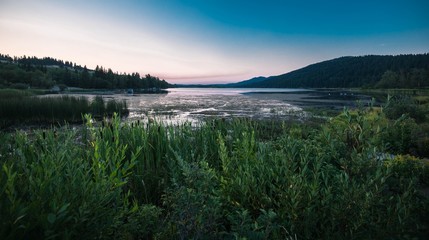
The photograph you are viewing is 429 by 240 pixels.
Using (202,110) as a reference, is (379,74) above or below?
above

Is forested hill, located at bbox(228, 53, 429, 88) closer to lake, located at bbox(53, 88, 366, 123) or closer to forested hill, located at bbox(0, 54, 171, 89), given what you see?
lake, located at bbox(53, 88, 366, 123)

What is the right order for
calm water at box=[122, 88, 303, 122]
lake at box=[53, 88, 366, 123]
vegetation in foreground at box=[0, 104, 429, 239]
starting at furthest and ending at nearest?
1. lake at box=[53, 88, 366, 123]
2. calm water at box=[122, 88, 303, 122]
3. vegetation in foreground at box=[0, 104, 429, 239]

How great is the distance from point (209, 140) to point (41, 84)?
10857cm

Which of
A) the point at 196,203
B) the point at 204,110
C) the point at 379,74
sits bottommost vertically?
the point at 204,110

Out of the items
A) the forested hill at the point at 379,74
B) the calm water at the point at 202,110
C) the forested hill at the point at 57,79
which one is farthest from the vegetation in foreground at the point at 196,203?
the forested hill at the point at 379,74

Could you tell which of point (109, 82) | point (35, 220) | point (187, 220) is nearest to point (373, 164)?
point (187, 220)

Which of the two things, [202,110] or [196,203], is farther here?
[202,110]

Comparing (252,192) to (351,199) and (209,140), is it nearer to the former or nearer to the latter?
(351,199)

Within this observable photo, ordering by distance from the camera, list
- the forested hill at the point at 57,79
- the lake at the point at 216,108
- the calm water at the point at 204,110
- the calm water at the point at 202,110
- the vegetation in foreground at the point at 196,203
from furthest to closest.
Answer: the forested hill at the point at 57,79 → the lake at the point at 216,108 → the calm water at the point at 204,110 → the calm water at the point at 202,110 → the vegetation in foreground at the point at 196,203

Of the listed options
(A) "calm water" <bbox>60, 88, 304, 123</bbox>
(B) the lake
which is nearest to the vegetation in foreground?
(A) "calm water" <bbox>60, 88, 304, 123</bbox>

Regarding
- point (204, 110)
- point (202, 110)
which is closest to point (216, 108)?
point (204, 110)

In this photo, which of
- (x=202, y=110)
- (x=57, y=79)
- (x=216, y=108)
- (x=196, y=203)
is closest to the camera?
(x=196, y=203)

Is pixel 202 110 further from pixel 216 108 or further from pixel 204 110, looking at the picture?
pixel 216 108

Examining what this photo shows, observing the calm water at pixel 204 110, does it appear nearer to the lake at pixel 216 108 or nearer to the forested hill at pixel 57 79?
the lake at pixel 216 108
